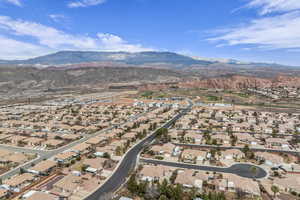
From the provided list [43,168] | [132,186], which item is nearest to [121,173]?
[132,186]

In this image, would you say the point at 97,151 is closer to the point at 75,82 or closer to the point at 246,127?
the point at 246,127

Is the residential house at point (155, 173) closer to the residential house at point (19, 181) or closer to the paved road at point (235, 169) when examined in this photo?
the paved road at point (235, 169)

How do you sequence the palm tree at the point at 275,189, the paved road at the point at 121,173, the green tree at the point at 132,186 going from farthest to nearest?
the paved road at the point at 121,173
the green tree at the point at 132,186
the palm tree at the point at 275,189

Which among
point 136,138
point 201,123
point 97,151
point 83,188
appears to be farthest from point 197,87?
point 83,188

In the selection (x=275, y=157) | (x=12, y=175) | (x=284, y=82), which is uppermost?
(x=284, y=82)

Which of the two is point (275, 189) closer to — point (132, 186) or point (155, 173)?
point (155, 173)

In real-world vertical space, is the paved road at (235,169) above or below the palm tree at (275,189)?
below

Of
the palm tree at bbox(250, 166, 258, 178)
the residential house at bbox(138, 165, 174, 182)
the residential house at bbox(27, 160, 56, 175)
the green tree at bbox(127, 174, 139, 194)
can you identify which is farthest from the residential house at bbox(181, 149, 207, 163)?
the residential house at bbox(27, 160, 56, 175)

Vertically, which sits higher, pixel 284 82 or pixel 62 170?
pixel 284 82

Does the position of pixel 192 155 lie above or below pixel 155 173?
above

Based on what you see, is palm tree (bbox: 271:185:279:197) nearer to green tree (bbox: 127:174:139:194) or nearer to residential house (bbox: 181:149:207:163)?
residential house (bbox: 181:149:207:163)

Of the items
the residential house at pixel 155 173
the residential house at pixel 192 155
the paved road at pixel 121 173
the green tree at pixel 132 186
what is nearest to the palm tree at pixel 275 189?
the residential house at pixel 192 155
